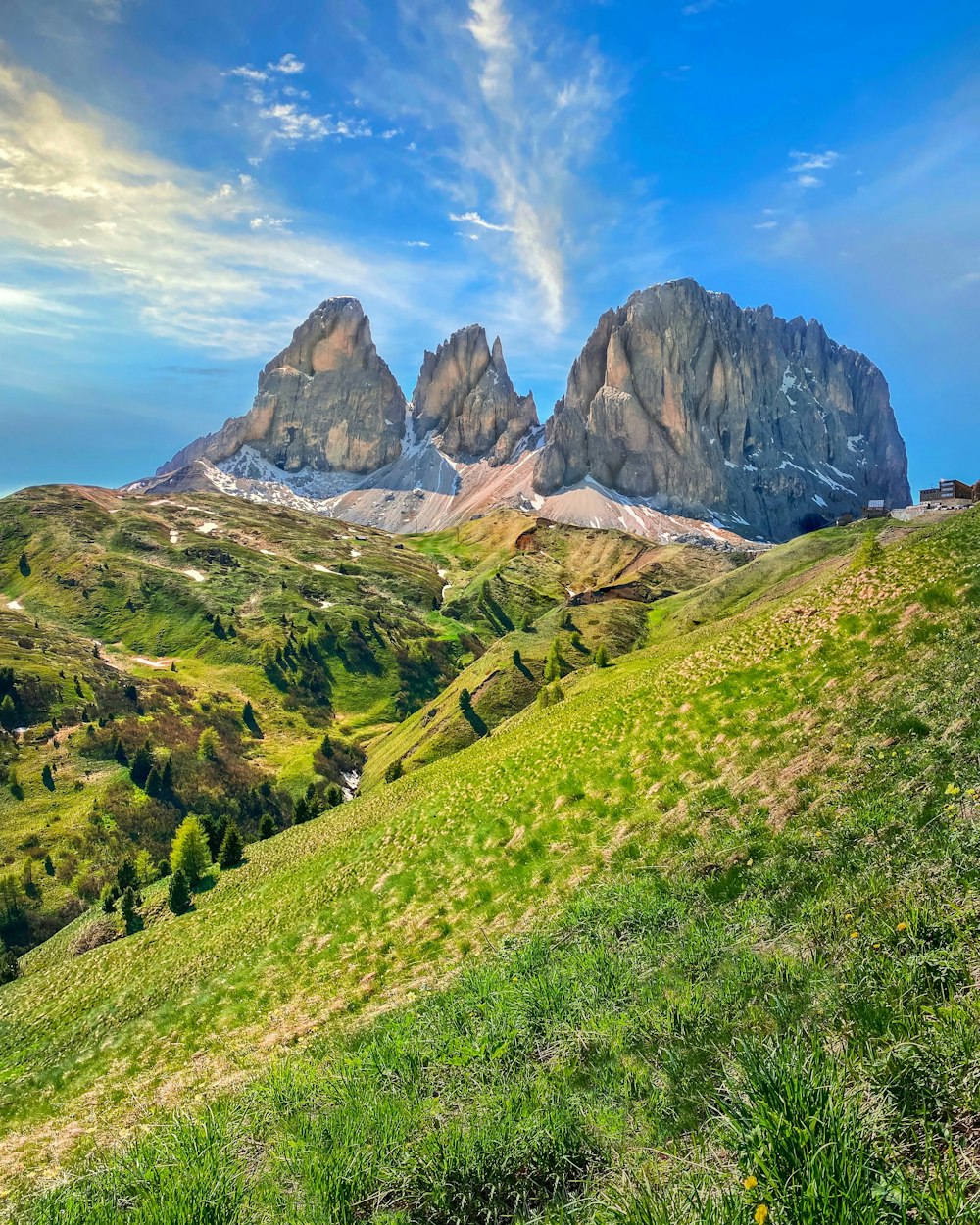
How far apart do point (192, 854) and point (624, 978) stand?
172ft

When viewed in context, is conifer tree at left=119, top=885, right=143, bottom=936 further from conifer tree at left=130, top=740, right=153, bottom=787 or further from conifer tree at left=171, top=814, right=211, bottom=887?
conifer tree at left=130, top=740, right=153, bottom=787

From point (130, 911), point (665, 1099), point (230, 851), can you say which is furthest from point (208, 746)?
point (665, 1099)

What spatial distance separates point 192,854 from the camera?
173 feet

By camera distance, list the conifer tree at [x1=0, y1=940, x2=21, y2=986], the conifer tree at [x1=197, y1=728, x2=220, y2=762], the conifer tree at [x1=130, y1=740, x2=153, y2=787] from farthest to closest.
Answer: the conifer tree at [x1=197, y1=728, x2=220, y2=762], the conifer tree at [x1=130, y1=740, x2=153, y2=787], the conifer tree at [x1=0, y1=940, x2=21, y2=986]

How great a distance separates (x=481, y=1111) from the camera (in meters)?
7.04

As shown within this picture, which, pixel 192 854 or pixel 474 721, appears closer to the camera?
pixel 192 854

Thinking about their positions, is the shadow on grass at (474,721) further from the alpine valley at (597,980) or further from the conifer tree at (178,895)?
the conifer tree at (178,895)

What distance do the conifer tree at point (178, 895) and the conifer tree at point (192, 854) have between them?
3.26 ft

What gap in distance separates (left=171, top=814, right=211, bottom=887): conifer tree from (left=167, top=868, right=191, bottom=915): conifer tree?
99cm

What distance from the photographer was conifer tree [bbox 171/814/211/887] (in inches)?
1879

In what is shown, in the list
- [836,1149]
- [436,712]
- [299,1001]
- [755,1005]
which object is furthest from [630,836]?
[436,712]

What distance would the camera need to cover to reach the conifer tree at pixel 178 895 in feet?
142

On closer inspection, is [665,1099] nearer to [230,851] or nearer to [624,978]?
[624,978]

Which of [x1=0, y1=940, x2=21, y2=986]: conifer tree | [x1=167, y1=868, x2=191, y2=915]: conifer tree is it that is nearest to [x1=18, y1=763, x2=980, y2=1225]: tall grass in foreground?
[x1=167, y1=868, x2=191, y2=915]: conifer tree
